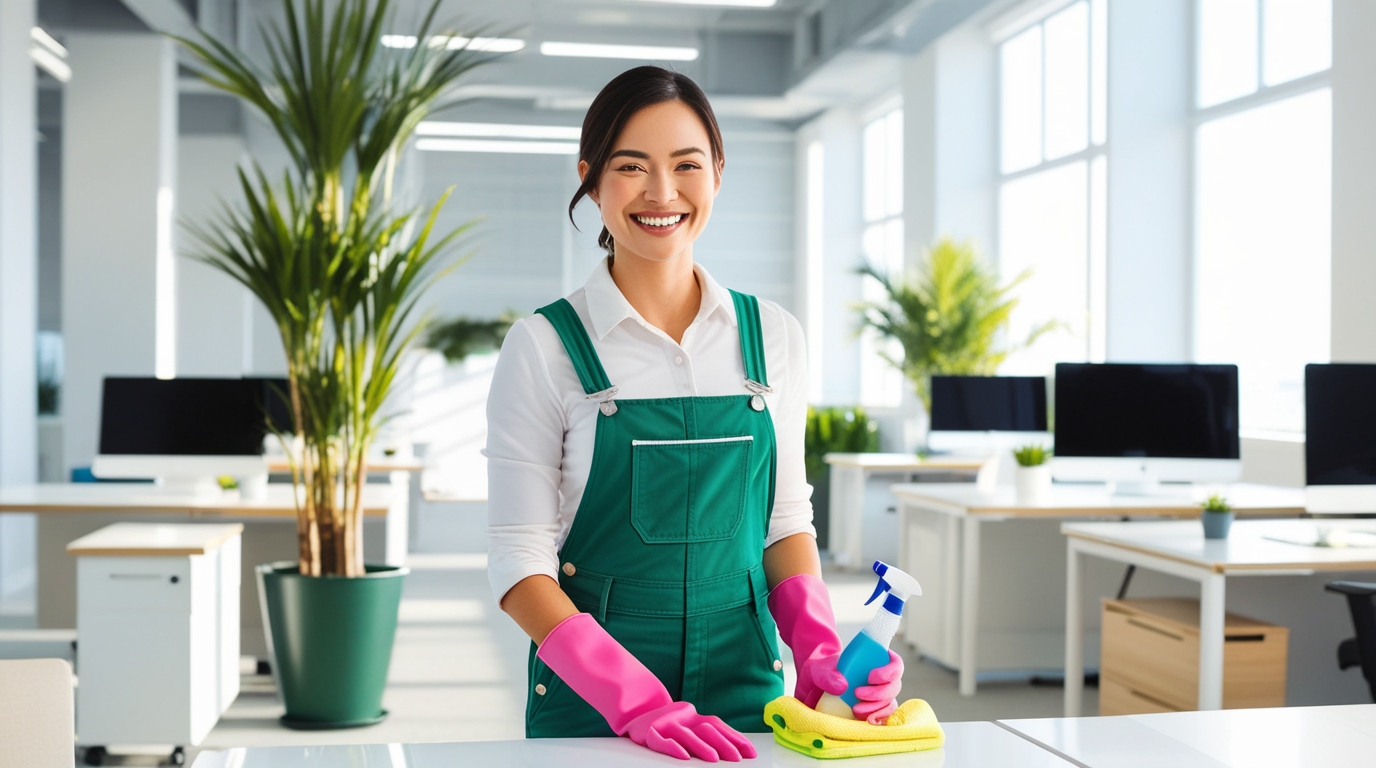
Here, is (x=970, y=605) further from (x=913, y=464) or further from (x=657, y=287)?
(x=657, y=287)

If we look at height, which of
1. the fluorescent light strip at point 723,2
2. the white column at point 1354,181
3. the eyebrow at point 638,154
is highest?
the fluorescent light strip at point 723,2

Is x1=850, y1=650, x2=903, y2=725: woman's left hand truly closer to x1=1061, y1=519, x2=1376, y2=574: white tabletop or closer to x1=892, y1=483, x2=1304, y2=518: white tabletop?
x1=1061, y1=519, x2=1376, y2=574: white tabletop

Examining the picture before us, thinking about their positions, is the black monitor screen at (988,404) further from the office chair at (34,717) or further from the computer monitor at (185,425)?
the office chair at (34,717)

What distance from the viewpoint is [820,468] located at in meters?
9.33

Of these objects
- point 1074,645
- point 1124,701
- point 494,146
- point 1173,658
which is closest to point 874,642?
point 1173,658

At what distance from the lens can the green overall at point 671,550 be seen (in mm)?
1434

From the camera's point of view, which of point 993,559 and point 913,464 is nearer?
point 993,559

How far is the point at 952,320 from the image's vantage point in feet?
26.5

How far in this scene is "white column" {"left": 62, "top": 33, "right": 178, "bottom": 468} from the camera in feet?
27.9

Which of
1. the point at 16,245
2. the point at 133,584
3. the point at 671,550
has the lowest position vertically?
the point at 133,584

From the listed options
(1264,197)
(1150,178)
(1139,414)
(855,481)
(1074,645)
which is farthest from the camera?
(855,481)

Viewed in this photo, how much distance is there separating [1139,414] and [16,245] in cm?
578

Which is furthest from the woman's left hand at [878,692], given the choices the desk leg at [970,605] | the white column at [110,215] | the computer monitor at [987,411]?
the white column at [110,215]

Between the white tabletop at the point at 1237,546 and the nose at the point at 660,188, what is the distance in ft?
8.07
